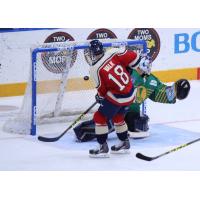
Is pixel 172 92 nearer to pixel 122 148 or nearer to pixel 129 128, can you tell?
pixel 129 128

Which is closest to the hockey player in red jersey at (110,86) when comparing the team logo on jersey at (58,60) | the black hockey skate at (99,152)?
the black hockey skate at (99,152)

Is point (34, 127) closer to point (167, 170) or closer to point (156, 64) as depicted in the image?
point (167, 170)

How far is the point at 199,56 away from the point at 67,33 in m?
1.58

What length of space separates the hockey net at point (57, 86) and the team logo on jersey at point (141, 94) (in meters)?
0.43

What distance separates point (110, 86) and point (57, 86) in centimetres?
127

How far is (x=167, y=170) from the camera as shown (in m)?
5.82

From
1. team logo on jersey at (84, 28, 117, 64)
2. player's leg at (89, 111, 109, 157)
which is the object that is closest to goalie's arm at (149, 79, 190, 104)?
player's leg at (89, 111, 109, 157)

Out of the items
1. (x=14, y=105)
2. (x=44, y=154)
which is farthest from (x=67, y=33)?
(x=44, y=154)

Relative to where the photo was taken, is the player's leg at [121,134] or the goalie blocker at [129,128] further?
the goalie blocker at [129,128]

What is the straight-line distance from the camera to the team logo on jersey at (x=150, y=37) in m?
8.67

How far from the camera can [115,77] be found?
5992 millimetres

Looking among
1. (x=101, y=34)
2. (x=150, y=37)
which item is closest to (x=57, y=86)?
(x=101, y=34)

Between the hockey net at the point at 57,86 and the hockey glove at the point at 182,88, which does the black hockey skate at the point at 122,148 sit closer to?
the hockey glove at the point at 182,88

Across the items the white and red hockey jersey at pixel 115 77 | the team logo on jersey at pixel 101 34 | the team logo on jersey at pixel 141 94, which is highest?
the team logo on jersey at pixel 101 34
